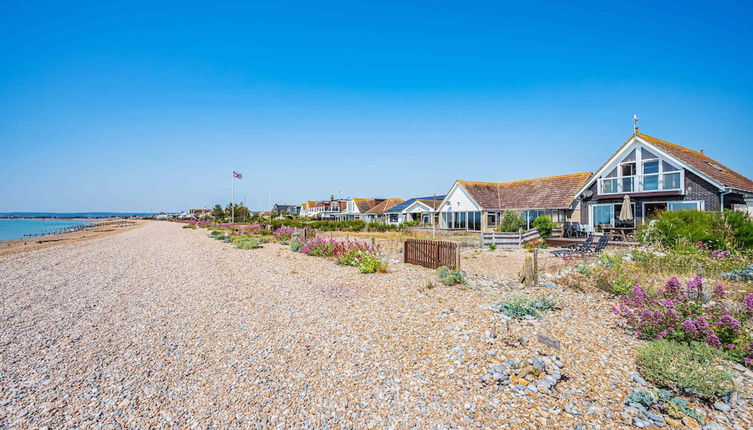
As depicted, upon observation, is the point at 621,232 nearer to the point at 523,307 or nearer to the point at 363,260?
the point at 363,260

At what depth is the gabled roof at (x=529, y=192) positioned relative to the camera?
2856 cm

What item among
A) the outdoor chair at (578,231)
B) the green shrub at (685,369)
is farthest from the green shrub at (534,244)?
the green shrub at (685,369)

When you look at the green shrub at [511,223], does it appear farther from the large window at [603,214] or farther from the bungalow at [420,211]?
the bungalow at [420,211]

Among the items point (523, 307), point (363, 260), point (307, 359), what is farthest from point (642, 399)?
point (363, 260)

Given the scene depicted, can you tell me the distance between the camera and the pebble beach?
13.6ft

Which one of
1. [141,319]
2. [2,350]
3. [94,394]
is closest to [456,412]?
[94,394]

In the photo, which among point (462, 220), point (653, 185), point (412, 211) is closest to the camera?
point (653, 185)

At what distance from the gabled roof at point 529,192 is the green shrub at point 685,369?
24.2 metres

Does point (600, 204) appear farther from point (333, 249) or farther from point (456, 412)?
point (456, 412)

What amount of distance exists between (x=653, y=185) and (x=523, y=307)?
21.5 m

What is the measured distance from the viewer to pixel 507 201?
109 ft

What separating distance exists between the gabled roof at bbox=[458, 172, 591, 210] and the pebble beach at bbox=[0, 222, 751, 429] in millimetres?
21754

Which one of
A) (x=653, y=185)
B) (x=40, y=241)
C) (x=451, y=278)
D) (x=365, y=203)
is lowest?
(x=40, y=241)

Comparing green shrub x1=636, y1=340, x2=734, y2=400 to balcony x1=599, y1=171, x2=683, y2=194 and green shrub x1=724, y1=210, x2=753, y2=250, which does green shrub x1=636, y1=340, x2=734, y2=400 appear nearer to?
green shrub x1=724, y1=210, x2=753, y2=250
